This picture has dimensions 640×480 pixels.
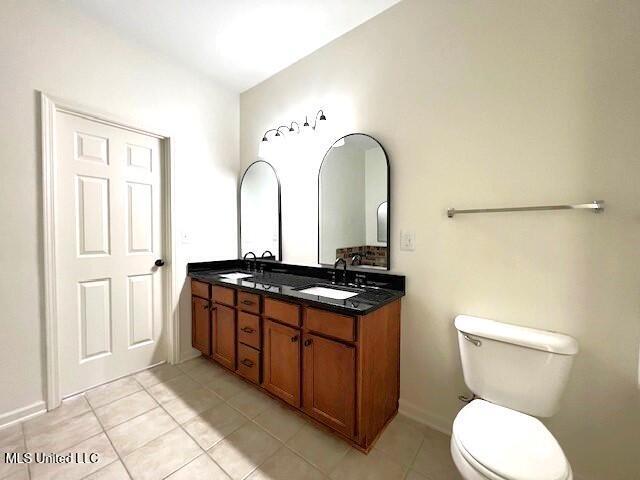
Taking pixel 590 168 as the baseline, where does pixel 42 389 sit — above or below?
below

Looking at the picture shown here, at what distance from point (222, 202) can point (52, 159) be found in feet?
4.12

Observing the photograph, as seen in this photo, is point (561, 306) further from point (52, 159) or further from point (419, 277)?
point (52, 159)

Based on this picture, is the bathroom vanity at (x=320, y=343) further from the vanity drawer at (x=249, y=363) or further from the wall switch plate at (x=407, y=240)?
the wall switch plate at (x=407, y=240)

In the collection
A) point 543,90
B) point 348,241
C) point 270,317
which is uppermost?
point 543,90

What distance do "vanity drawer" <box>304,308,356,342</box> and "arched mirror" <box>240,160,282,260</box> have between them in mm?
1016

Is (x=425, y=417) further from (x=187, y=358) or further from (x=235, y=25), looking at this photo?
(x=235, y=25)

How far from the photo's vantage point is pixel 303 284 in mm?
1970

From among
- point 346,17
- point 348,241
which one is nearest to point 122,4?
point 346,17

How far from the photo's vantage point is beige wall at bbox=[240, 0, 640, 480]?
113 centimetres

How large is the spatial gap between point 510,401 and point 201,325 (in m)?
2.27

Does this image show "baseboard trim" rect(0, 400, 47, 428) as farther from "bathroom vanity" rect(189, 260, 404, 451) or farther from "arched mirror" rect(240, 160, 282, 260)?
"arched mirror" rect(240, 160, 282, 260)

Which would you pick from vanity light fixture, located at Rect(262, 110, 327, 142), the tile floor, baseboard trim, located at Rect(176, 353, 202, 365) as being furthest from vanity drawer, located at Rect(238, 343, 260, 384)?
vanity light fixture, located at Rect(262, 110, 327, 142)

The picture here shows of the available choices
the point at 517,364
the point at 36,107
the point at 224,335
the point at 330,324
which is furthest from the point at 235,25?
the point at 517,364

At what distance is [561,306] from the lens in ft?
4.07
